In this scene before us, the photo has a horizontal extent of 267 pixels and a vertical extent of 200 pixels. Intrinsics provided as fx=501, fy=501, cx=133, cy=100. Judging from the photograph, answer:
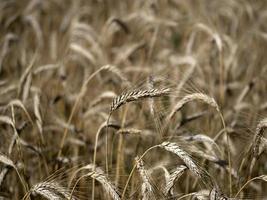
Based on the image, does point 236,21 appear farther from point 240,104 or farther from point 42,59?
point 42,59

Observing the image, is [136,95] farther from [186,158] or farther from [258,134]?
[258,134]

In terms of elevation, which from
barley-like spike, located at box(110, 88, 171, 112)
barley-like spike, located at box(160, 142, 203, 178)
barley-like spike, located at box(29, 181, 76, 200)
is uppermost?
barley-like spike, located at box(110, 88, 171, 112)

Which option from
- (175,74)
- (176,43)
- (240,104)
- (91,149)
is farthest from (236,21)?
(91,149)

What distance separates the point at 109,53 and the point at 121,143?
85.5 inches

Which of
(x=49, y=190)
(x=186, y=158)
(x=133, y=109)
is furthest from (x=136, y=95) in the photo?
(x=133, y=109)

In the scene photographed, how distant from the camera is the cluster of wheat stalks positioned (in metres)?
2.22

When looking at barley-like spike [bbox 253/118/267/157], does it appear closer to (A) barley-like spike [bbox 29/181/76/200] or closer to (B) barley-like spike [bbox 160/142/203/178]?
(B) barley-like spike [bbox 160/142/203/178]

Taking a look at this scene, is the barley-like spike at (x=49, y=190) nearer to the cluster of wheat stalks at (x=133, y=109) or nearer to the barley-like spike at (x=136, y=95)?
the cluster of wheat stalks at (x=133, y=109)

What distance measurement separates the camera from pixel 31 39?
5.18 meters

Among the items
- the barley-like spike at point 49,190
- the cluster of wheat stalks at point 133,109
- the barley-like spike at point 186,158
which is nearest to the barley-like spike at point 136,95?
the cluster of wheat stalks at point 133,109

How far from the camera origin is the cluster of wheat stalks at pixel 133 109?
222 cm

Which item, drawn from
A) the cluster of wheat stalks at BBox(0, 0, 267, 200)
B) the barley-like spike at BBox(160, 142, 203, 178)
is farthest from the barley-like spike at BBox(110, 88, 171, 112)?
the barley-like spike at BBox(160, 142, 203, 178)

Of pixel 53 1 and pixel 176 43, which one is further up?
pixel 53 1

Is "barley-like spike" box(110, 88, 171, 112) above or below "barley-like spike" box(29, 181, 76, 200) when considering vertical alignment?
above
